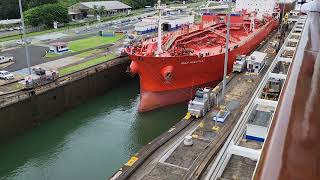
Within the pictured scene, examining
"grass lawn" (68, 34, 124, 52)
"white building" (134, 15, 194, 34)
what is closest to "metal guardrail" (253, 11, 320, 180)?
"grass lawn" (68, 34, 124, 52)

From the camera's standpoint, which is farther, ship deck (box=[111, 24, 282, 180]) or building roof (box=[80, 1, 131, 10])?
building roof (box=[80, 1, 131, 10])

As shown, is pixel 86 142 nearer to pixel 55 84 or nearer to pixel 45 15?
pixel 55 84

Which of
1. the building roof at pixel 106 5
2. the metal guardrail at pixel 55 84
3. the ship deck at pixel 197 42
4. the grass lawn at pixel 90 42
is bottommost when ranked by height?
the metal guardrail at pixel 55 84

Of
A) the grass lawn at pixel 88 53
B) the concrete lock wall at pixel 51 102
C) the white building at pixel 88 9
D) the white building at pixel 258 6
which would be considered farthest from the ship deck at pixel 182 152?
the white building at pixel 88 9

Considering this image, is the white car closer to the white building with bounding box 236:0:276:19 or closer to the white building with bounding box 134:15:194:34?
the white building with bounding box 134:15:194:34

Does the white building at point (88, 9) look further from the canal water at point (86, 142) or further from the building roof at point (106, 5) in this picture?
the canal water at point (86, 142)

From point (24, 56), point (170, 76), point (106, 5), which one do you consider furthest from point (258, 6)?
point (106, 5)

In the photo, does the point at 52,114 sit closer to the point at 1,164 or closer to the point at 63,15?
the point at 1,164
